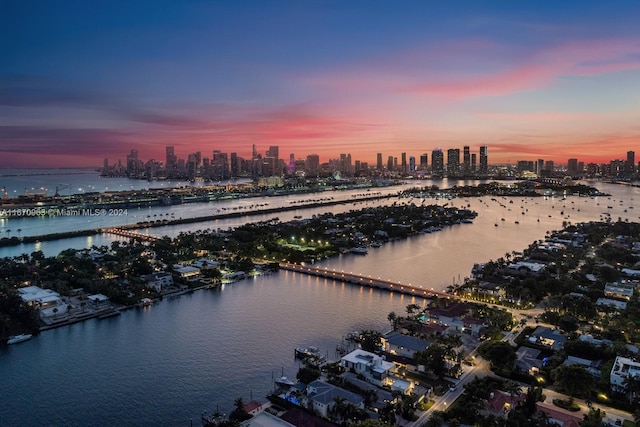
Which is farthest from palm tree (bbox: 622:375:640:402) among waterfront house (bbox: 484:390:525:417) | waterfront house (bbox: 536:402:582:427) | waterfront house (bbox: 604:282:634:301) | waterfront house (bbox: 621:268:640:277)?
waterfront house (bbox: 621:268:640:277)

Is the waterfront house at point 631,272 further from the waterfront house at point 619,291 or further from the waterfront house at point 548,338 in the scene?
the waterfront house at point 548,338

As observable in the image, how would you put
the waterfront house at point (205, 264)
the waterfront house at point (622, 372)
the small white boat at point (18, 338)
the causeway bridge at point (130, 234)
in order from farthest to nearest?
the causeway bridge at point (130, 234)
the waterfront house at point (205, 264)
the small white boat at point (18, 338)
the waterfront house at point (622, 372)

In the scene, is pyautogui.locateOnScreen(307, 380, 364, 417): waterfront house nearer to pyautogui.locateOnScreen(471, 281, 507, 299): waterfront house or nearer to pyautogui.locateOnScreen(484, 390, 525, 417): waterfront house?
pyautogui.locateOnScreen(484, 390, 525, 417): waterfront house

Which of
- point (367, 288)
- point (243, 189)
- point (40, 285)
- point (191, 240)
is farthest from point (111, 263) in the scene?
point (243, 189)

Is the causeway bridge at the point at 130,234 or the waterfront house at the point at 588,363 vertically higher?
the causeway bridge at the point at 130,234

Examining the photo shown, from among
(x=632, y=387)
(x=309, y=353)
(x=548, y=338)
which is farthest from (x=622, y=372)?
(x=309, y=353)

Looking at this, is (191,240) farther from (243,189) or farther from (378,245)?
(243,189)

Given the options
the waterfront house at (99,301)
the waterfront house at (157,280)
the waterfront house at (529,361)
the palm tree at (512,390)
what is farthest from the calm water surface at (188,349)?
the palm tree at (512,390)
